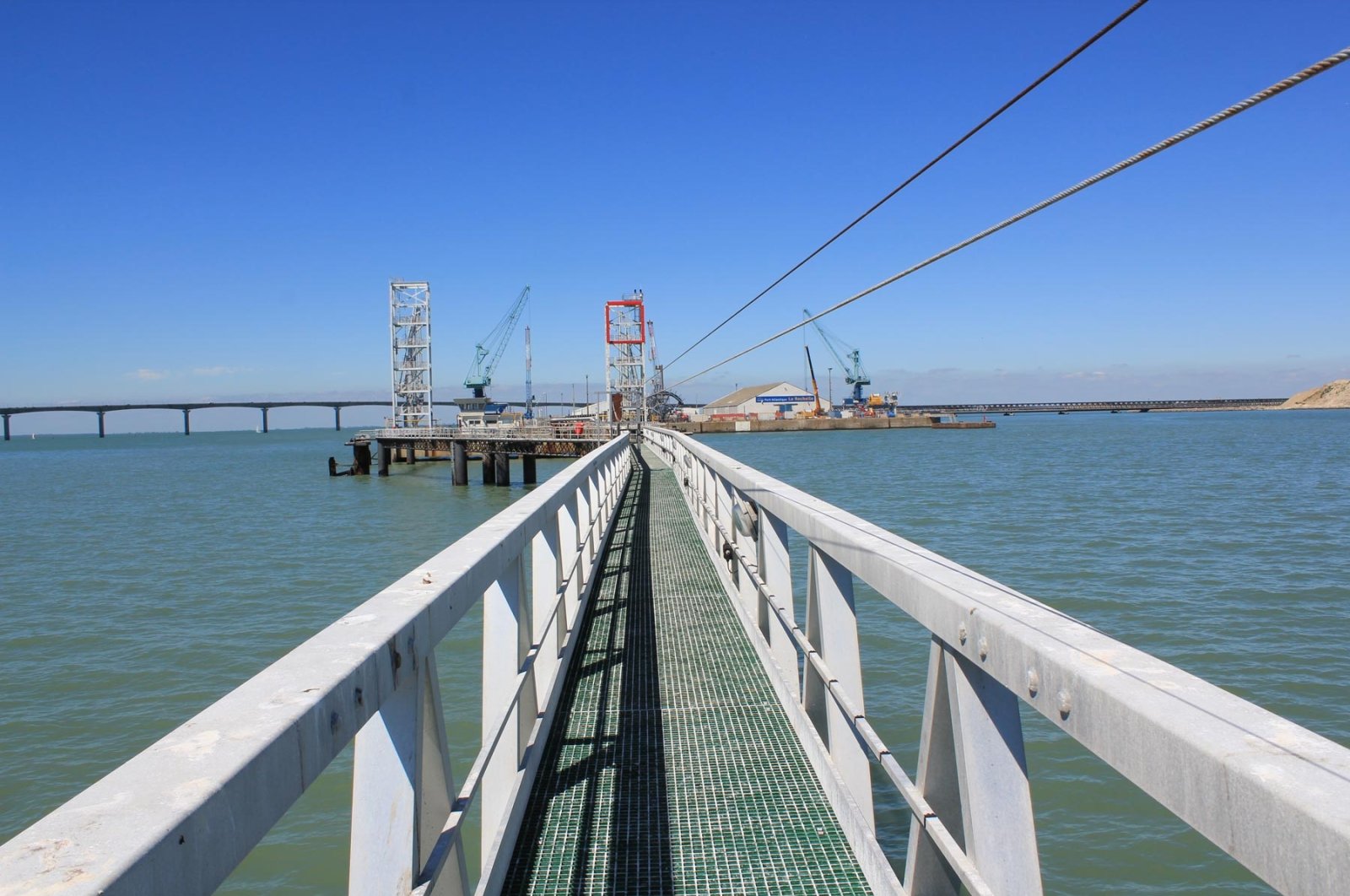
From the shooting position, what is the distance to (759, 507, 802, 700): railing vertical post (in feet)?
14.3

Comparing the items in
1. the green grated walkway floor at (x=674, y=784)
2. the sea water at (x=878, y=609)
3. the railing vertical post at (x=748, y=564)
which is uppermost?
the railing vertical post at (x=748, y=564)

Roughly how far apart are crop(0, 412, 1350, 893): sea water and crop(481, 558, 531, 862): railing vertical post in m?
2.71

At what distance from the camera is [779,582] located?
456 cm

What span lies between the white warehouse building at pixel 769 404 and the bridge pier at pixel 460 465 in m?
83.0

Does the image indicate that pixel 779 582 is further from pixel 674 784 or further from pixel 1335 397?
pixel 1335 397

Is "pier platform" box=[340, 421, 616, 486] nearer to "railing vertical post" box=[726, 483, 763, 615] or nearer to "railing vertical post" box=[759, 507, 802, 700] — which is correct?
"railing vertical post" box=[726, 483, 763, 615]

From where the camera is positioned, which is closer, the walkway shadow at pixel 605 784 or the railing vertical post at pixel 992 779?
the railing vertical post at pixel 992 779

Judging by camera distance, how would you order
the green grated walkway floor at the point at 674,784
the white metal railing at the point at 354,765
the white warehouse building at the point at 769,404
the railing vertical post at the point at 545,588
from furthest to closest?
the white warehouse building at the point at 769,404 < the railing vertical post at the point at 545,588 < the green grated walkway floor at the point at 674,784 < the white metal railing at the point at 354,765

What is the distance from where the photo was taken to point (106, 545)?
25.4 meters

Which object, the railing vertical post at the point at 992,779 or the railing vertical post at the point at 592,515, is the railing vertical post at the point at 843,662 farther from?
the railing vertical post at the point at 592,515

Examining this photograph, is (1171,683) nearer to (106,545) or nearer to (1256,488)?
(106,545)

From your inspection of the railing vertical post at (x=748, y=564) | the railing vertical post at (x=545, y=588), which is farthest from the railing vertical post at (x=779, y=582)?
the railing vertical post at (x=545, y=588)

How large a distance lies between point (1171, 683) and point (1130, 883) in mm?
5184

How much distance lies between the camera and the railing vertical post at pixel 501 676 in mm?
3055
